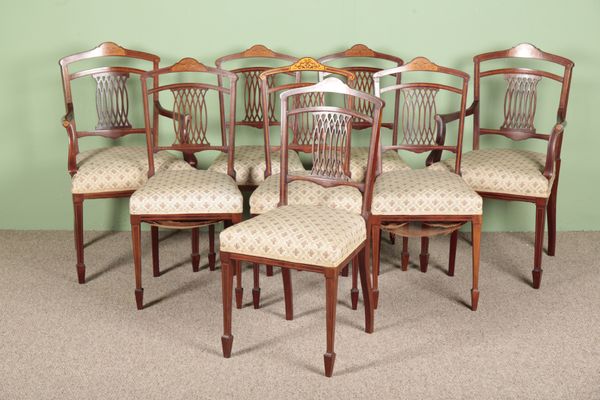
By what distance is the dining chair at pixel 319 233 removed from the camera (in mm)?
2732

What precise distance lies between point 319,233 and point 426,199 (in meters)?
0.70

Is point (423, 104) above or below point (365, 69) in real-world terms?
below

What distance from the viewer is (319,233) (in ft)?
9.05

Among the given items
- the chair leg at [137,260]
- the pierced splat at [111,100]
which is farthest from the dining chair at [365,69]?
the chair leg at [137,260]

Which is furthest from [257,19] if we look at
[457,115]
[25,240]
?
[25,240]

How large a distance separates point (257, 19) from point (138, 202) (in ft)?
5.00

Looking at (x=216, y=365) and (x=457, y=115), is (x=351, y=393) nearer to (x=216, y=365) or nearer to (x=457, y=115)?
(x=216, y=365)

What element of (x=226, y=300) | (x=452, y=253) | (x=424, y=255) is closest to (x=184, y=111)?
(x=226, y=300)

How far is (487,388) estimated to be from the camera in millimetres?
2721

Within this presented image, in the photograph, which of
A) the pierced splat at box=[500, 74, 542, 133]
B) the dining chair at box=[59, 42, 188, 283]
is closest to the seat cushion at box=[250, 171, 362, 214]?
the dining chair at box=[59, 42, 188, 283]

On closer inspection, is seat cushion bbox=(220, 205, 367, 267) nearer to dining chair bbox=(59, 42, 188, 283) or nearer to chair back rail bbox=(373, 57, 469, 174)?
chair back rail bbox=(373, 57, 469, 174)

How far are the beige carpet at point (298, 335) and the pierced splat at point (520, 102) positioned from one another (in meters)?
0.67

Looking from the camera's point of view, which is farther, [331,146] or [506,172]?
[506,172]

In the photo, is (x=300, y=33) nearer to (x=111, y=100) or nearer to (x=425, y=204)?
(x=111, y=100)
